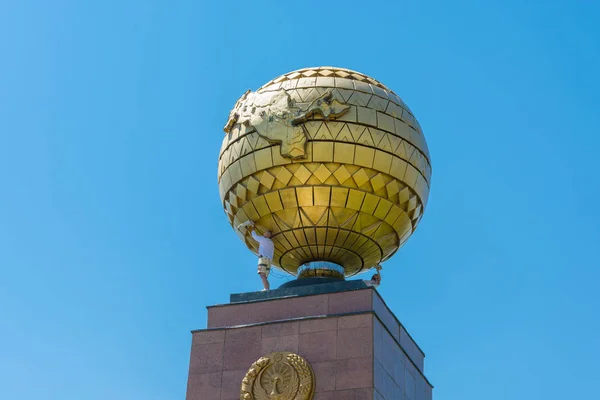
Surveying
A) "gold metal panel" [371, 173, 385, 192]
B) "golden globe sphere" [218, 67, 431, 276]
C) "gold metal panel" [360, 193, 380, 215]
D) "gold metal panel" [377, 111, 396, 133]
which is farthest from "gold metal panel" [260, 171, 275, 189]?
"gold metal panel" [377, 111, 396, 133]

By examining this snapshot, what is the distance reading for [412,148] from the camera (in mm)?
20531

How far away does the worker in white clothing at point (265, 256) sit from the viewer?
2020cm

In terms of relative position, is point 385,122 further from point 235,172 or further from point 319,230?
point 235,172

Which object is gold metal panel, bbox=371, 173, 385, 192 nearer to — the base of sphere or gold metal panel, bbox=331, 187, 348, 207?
gold metal panel, bbox=331, 187, 348, 207

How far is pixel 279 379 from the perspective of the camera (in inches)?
717

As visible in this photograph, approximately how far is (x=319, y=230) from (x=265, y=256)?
3.89 feet

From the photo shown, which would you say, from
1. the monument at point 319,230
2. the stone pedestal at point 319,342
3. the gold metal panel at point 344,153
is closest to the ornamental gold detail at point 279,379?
the monument at point 319,230

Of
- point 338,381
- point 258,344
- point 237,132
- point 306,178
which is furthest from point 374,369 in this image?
point 237,132

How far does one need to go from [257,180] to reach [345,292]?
2887 mm

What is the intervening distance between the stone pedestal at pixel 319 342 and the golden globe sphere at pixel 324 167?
1.45 metres

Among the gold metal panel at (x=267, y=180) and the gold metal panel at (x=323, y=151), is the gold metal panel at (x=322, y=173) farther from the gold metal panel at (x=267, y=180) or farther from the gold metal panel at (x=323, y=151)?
the gold metal panel at (x=267, y=180)

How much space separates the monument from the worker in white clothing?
0.84ft

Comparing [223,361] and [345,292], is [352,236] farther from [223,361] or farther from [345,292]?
[223,361]

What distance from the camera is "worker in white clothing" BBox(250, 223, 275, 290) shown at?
2020cm
